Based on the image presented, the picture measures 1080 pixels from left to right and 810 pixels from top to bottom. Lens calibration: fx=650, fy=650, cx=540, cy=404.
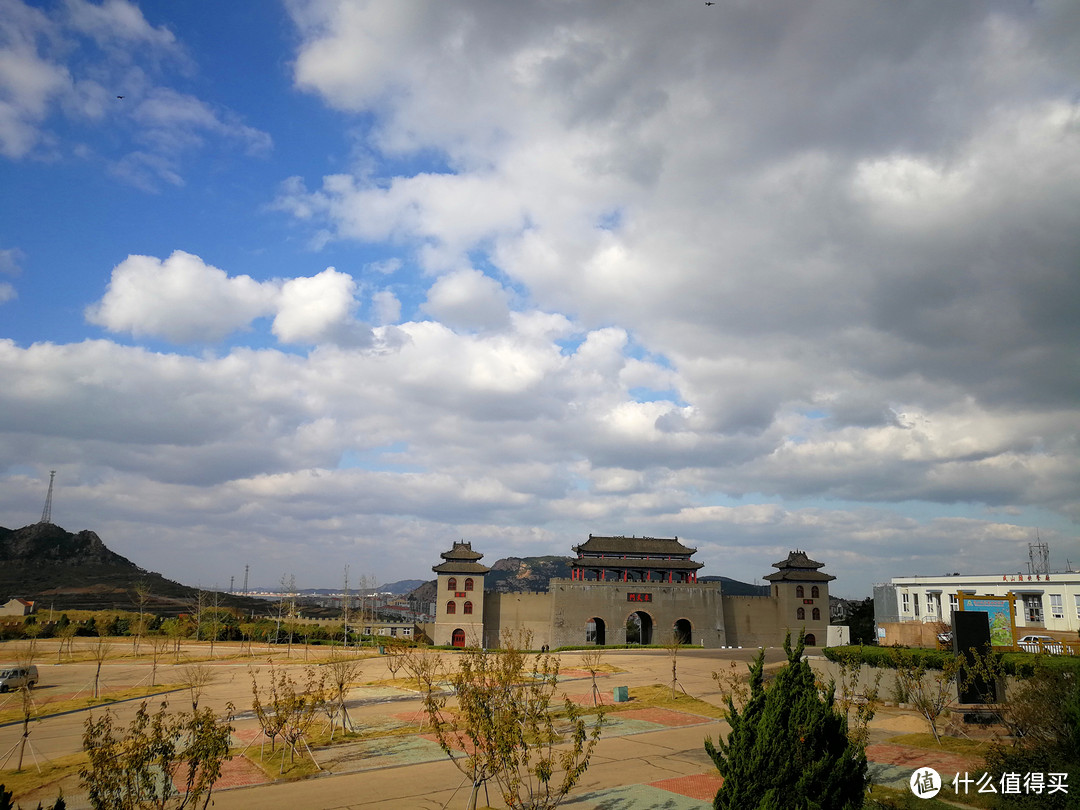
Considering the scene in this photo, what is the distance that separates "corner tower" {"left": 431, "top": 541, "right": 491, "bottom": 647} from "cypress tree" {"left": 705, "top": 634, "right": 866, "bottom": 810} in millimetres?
48028

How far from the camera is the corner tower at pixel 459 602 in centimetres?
5600

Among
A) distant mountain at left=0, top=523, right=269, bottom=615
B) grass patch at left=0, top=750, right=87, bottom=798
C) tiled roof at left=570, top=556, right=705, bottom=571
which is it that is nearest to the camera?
grass patch at left=0, top=750, right=87, bottom=798

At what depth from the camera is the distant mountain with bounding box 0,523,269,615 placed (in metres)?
84.7

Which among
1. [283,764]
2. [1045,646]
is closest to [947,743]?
[1045,646]

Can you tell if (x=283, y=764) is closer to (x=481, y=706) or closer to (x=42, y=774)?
(x=42, y=774)

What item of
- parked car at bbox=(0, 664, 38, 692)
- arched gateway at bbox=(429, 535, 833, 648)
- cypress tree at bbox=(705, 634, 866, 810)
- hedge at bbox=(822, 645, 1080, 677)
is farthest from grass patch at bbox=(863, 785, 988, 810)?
arched gateway at bbox=(429, 535, 833, 648)

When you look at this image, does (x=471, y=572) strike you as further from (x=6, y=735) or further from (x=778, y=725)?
(x=778, y=725)

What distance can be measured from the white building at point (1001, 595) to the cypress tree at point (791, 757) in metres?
31.9

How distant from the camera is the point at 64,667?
3859 centimetres

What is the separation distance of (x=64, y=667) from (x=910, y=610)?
242 ft

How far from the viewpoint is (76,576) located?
96625 mm

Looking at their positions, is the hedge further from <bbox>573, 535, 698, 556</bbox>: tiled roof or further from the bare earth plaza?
<bbox>573, 535, 698, 556</bbox>: tiled roof

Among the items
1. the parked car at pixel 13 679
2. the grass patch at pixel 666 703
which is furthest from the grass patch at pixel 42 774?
the grass patch at pixel 666 703

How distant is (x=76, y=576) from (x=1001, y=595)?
115m
